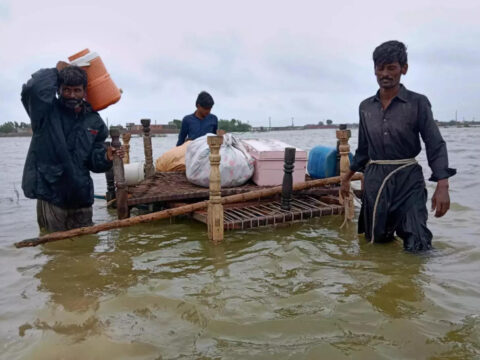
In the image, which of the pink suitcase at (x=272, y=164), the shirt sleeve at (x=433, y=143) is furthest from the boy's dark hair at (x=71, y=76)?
the shirt sleeve at (x=433, y=143)

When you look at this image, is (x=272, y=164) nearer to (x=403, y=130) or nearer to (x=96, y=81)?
(x=403, y=130)

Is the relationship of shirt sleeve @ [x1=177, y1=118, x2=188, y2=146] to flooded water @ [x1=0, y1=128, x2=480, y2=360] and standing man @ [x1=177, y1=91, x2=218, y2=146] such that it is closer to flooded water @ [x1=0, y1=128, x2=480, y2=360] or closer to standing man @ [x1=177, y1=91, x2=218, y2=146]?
standing man @ [x1=177, y1=91, x2=218, y2=146]

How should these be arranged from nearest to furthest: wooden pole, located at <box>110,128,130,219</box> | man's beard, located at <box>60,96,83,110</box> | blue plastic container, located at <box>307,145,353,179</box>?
man's beard, located at <box>60,96,83,110</box>, wooden pole, located at <box>110,128,130,219</box>, blue plastic container, located at <box>307,145,353,179</box>

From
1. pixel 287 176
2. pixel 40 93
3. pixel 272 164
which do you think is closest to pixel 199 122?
pixel 272 164

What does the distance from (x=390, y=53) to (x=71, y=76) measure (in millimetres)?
2762

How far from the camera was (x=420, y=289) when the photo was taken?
3197 millimetres

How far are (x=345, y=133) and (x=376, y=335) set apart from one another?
332 centimetres

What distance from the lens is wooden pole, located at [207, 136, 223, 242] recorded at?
15.1ft

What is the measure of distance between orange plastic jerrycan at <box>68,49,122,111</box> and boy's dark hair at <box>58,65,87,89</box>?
29 centimetres

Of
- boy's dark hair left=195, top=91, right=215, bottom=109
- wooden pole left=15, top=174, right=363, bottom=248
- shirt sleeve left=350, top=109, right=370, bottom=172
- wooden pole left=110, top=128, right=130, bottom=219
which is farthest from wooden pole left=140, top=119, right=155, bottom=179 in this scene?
shirt sleeve left=350, top=109, right=370, bottom=172

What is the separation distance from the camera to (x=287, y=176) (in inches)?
208

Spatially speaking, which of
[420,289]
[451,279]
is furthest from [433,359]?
[451,279]

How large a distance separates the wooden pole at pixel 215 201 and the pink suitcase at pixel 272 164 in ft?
4.68

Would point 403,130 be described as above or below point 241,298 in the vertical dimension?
above
